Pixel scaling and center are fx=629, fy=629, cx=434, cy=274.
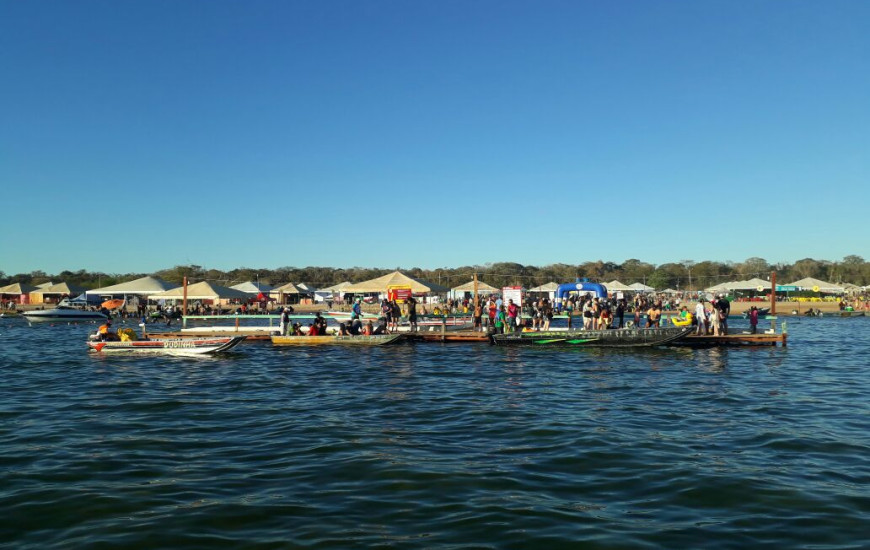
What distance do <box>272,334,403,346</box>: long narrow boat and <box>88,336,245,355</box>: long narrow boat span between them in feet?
12.0

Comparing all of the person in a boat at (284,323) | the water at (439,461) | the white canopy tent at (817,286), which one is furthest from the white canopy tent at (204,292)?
the white canopy tent at (817,286)

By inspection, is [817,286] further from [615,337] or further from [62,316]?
[62,316]

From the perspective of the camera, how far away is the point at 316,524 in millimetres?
7129

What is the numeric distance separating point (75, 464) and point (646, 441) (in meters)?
9.40

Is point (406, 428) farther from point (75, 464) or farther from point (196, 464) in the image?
point (75, 464)

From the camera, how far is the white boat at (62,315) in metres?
52.0

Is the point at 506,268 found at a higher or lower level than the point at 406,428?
higher

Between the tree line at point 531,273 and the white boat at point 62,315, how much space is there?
1878 inches

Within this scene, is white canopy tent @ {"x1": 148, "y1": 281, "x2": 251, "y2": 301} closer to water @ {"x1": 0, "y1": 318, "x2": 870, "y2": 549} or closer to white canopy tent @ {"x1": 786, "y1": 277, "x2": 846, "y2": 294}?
water @ {"x1": 0, "y1": 318, "x2": 870, "y2": 549}

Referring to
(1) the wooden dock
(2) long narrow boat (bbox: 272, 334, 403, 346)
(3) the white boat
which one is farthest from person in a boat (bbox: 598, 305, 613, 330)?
(3) the white boat

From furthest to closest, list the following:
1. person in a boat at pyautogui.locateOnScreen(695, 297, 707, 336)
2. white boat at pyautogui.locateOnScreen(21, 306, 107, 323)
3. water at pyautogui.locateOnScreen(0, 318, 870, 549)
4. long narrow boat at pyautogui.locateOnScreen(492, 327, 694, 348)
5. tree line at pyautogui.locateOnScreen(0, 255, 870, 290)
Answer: tree line at pyautogui.locateOnScreen(0, 255, 870, 290), white boat at pyautogui.locateOnScreen(21, 306, 107, 323), person in a boat at pyautogui.locateOnScreen(695, 297, 707, 336), long narrow boat at pyautogui.locateOnScreen(492, 327, 694, 348), water at pyautogui.locateOnScreen(0, 318, 870, 549)

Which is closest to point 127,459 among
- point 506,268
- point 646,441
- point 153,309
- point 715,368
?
point 646,441

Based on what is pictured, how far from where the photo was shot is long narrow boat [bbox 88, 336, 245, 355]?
25573 mm

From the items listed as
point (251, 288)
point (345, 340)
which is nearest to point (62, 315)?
point (251, 288)
